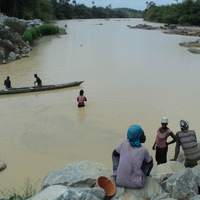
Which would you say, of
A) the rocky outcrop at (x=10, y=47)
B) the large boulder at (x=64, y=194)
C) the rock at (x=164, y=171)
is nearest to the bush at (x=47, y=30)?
the rocky outcrop at (x=10, y=47)

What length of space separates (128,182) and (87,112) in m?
9.71

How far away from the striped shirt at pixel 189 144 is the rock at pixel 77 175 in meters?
1.98

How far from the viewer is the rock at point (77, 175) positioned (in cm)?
630

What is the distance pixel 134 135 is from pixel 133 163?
42 centimetres

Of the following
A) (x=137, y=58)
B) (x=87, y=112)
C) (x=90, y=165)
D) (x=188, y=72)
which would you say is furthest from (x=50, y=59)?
(x=90, y=165)

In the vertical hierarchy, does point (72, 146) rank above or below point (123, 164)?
below

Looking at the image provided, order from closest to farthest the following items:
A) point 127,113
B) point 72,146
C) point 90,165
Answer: point 90,165, point 72,146, point 127,113

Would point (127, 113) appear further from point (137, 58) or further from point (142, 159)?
point (137, 58)

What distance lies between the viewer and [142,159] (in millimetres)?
6375

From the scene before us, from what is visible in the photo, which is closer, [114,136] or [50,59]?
[114,136]

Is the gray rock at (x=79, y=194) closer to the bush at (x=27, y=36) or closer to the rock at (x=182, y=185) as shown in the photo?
the rock at (x=182, y=185)

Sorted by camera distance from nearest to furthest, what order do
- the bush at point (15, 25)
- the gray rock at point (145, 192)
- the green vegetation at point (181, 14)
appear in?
the gray rock at point (145, 192)
the bush at point (15, 25)
the green vegetation at point (181, 14)

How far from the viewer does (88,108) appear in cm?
1661

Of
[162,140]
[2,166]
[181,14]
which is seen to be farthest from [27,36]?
[181,14]
